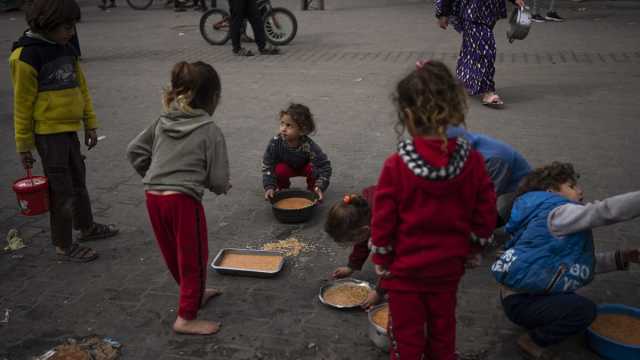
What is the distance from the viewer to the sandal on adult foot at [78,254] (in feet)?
13.0

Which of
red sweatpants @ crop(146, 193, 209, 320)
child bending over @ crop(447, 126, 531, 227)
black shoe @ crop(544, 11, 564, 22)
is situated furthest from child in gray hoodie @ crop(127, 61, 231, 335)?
black shoe @ crop(544, 11, 564, 22)

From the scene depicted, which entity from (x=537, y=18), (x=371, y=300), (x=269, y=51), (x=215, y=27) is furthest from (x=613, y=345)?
(x=537, y=18)

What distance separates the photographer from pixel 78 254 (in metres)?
3.97

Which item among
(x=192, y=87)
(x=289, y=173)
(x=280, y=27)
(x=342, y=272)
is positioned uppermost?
(x=192, y=87)

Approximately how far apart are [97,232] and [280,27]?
25.7 feet

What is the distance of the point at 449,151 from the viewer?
2.23 metres

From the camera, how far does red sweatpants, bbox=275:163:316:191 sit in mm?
4719

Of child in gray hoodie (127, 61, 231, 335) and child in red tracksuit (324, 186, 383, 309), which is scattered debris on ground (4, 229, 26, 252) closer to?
child in gray hoodie (127, 61, 231, 335)

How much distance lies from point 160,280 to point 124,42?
980cm

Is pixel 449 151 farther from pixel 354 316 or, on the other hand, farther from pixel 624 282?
pixel 624 282

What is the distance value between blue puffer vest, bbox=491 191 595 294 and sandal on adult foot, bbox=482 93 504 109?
14.6 ft

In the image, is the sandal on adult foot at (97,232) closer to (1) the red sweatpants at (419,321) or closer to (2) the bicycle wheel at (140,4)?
(1) the red sweatpants at (419,321)

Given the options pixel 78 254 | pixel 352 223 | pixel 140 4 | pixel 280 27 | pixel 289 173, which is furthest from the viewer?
pixel 140 4

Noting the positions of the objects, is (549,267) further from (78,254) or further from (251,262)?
(78,254)
